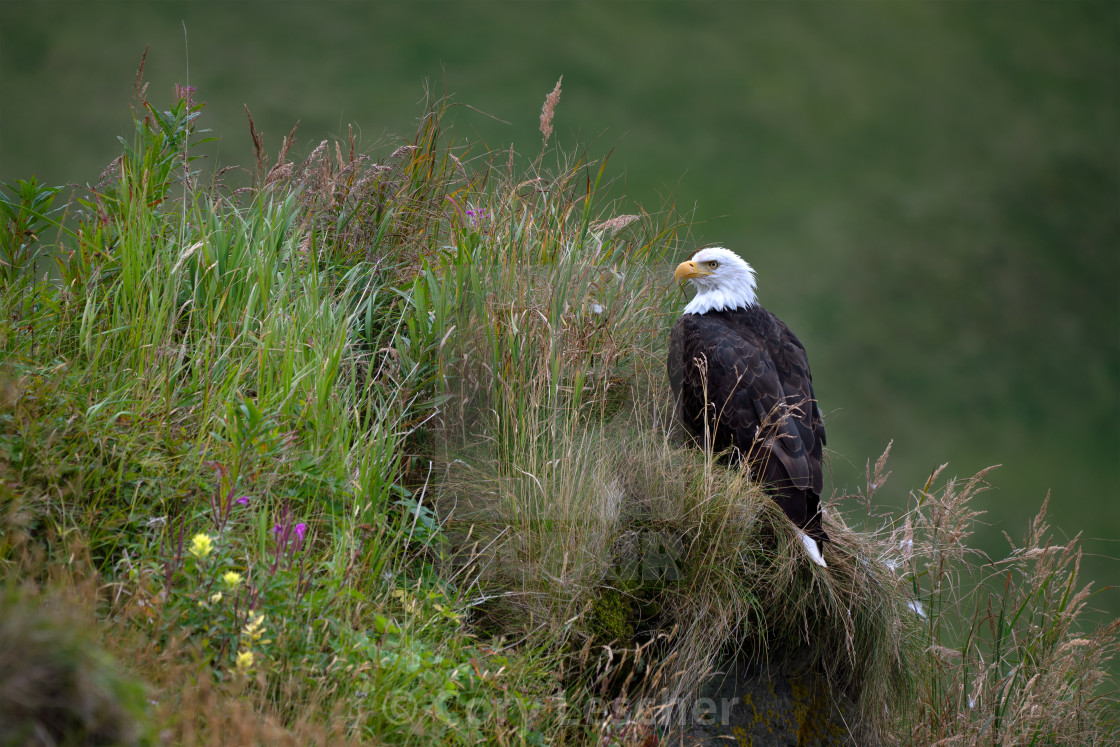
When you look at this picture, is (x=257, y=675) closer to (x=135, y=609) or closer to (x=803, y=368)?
(x=135, y=609)

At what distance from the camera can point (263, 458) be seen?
2514mm

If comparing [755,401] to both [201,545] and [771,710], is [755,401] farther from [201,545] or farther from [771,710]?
[201,545]

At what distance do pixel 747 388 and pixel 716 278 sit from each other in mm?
704

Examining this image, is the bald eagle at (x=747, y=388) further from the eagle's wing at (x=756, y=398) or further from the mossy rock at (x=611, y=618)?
the mossy rock at (x=611, y=618)

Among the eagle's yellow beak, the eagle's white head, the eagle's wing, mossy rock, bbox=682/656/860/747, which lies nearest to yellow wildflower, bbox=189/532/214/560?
mossy rock, bbox=682/656/860/747

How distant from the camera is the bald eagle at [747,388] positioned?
3.16 m

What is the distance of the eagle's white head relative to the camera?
385 cm

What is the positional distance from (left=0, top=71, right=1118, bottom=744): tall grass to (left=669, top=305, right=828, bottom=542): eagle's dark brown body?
0.53ft

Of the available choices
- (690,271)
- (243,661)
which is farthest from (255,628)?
(690,271)

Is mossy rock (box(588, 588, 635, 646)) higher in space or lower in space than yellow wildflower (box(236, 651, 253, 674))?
A: lower

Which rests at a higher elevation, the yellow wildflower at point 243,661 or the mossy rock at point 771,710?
the yellow wildflower at point 243,661

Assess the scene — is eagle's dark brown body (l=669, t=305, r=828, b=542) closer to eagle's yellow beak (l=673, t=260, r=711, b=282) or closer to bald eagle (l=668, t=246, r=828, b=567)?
bald eagle (l=668, t=246, r=828, b=567)

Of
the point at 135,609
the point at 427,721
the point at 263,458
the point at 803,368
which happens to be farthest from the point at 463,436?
the point at 803,368

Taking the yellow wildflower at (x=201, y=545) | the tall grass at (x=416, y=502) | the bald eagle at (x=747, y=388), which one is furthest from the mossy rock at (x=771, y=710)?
the yellow wildflower at (x=201, y=545)
